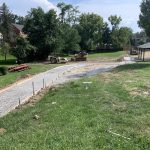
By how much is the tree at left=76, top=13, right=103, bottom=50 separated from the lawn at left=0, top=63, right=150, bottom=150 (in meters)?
74.0

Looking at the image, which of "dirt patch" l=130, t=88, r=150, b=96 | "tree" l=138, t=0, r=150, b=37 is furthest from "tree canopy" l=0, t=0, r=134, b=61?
"dirt patch" l=130, t=88, r=150, b=96

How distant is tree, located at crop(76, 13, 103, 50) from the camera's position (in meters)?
91.9

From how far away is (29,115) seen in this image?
13969 mm

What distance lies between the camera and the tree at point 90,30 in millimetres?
91863

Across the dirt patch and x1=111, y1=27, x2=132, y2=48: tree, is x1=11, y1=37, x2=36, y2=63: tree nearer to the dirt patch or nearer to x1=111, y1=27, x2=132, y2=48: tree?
the dirt patch

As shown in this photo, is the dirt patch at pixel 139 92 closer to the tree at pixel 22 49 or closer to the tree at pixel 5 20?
the tree at pixel 22 49

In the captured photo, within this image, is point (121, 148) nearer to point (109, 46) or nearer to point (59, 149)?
Answer: point (59, 149)

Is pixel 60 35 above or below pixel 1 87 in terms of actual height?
above

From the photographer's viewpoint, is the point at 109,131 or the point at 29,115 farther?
the point at 29,115

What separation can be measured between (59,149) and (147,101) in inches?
301

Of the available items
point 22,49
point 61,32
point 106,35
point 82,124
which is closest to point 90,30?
point 106,35

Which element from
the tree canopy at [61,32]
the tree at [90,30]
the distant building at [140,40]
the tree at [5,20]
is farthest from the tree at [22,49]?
the distant building at [140,40]

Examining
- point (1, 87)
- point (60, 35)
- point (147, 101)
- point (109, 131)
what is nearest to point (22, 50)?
point (60, 35)

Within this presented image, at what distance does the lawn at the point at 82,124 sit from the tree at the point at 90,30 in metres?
74.0
